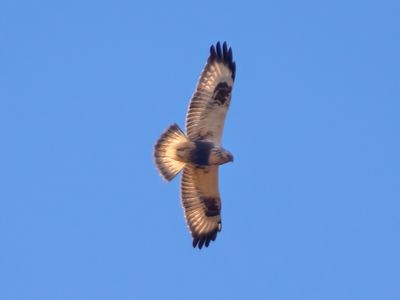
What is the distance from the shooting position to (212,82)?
21422 mm

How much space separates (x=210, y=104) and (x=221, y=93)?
0.25 meters

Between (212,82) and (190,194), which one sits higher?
(212,82)

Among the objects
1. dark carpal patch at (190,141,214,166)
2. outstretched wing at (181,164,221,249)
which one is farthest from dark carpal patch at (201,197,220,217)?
dark carpal patch at (190,141,214,166)

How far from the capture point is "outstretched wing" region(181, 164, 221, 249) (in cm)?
2183

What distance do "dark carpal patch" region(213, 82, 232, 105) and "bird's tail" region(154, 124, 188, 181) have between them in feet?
2.58

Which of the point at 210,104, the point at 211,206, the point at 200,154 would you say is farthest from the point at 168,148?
the point at 211,206

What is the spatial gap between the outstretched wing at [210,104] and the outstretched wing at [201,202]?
631 millimetres

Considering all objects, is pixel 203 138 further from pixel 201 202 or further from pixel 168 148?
pixel 201 202

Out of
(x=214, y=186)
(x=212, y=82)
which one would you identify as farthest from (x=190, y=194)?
(x=212, y=82)

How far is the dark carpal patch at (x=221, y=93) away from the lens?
70.1 feet

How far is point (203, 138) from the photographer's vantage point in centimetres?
2138

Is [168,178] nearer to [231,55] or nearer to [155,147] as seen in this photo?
[155,147]

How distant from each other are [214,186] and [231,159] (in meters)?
0.95

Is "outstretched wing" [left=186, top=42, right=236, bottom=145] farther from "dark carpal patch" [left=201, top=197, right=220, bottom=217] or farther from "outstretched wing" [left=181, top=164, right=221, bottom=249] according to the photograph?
"dark carpal patch" [left=201, top=197, right=220, bottom=217]
